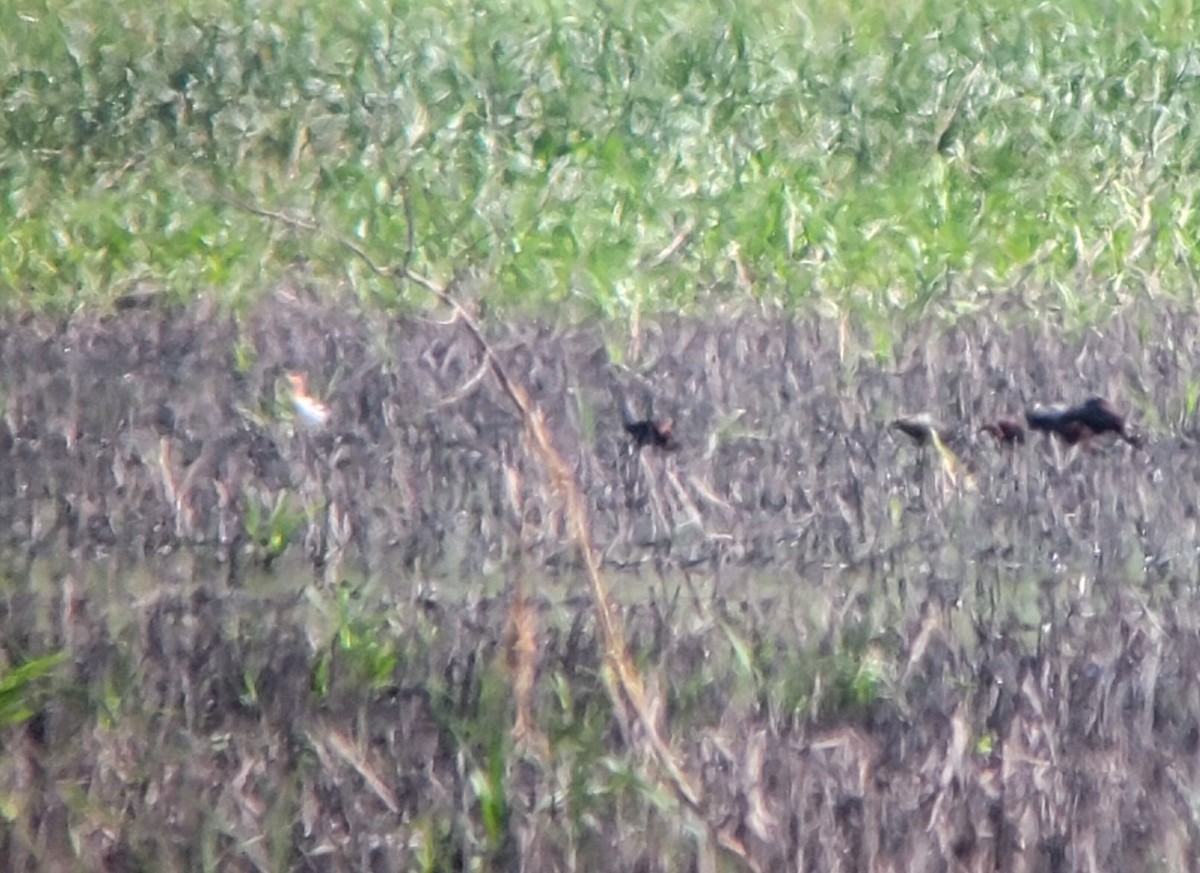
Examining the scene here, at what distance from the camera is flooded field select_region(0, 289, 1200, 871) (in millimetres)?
1338

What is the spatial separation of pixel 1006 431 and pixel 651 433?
0.35 metres

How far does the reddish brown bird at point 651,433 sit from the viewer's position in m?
1.93

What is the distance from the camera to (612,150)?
331 centimetres

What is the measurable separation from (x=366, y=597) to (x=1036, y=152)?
2.03 metres

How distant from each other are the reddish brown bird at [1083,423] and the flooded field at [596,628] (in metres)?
0.03

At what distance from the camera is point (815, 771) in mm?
1369

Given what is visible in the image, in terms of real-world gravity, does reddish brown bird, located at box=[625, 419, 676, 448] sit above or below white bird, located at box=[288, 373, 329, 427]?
below

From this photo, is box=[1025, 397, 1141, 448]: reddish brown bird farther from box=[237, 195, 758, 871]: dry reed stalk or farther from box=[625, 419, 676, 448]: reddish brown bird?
box=[237, 195, 758, 871]: dry reed stalk

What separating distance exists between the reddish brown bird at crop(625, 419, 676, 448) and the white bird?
0.33 meters

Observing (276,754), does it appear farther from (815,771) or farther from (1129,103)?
(1129,103)

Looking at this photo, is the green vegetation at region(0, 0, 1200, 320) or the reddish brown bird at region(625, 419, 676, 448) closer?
the reddish brown bird at region(625, 419, 676, 448)

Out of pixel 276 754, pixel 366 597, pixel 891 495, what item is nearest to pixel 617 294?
pixel 891 495

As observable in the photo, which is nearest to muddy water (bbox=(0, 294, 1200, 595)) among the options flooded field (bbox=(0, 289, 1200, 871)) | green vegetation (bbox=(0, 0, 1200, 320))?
flooded field (bbox=(0, 289, 1200, 871))

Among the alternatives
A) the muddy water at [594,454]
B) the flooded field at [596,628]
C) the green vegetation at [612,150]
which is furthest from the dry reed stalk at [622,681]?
the green vegetation at [612,150]
